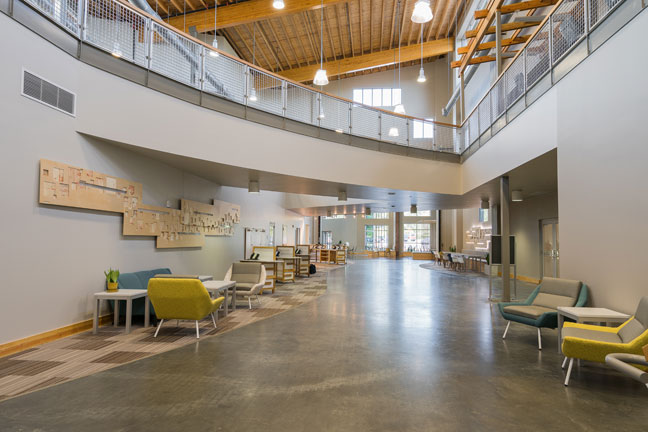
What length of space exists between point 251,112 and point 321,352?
498cm

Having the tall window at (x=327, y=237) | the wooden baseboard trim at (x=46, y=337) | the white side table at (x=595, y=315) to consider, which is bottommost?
the wooden baseboard trim at (x=46, y=337)

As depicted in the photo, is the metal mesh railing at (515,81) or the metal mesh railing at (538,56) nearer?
the metal mesh railing at (538,56)

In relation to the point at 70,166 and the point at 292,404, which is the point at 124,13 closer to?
the point at 70,166

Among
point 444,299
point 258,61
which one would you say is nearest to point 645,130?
point 444,299

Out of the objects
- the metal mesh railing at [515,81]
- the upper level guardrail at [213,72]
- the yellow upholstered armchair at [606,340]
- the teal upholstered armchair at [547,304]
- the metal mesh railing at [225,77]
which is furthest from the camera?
the metal mesh railing at [515,81]

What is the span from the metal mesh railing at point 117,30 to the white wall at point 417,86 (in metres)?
15.0

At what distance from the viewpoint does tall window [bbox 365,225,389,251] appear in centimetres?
2973

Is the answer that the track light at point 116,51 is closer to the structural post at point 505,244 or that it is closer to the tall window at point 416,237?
the structural post at point 505,244

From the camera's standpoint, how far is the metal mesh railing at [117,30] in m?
5.62

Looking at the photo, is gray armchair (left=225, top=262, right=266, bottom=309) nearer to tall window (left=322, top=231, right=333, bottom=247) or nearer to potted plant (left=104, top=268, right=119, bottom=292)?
potted plant (left=104, top=268, right=119, bottom=292)

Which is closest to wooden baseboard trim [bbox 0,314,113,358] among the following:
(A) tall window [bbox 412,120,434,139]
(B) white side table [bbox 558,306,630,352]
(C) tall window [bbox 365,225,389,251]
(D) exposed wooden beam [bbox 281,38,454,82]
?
(B) white side table [bbox 558,306,630,352]

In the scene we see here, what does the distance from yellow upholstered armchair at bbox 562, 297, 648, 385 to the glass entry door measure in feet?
28.0

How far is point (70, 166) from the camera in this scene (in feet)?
17.2

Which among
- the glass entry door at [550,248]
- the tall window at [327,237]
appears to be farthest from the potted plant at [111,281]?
the tall window at [327,237]
